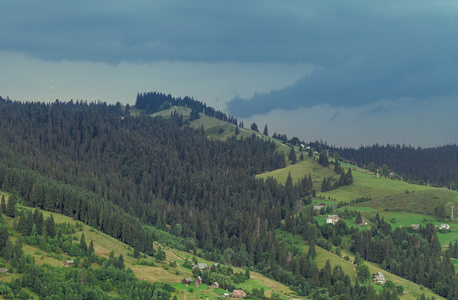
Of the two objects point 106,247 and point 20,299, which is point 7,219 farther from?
point 20,299

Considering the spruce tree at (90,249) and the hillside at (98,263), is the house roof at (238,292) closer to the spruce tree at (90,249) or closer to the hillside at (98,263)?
the hillside at (98,263)

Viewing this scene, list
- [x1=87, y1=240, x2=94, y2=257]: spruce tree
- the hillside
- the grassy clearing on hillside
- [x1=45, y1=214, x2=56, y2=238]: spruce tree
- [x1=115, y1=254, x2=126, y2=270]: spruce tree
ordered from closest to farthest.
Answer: the hillside → the grassy clearing on hillside → [x1=115, y1=254, x2=126, y2=270]: spruce tree → [x1=87, y1=240, x2=94, y2=257]: spruce tree → [x1=45, y1=214, x2=56, y2=238]: spruce tree

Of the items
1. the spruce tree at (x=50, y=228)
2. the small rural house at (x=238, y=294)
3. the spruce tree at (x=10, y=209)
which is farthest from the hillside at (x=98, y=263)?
the small rural house at (x=238, y=294)

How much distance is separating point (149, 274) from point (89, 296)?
31088mm

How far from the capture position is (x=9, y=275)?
5906 inches

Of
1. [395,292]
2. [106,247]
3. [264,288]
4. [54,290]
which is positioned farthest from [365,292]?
[54,290]

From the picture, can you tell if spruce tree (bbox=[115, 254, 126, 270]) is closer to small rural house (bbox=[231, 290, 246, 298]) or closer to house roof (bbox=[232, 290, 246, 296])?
small rural house (bbox=[231, 290, 246, 298])

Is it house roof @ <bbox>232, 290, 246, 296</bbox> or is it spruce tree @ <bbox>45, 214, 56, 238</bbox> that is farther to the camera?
spruce tree @ <bbox>45, 214, 56, 238</bbox>

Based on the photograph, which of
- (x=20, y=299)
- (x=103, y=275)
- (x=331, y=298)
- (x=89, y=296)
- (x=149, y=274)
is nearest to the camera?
(x=20, y=299)

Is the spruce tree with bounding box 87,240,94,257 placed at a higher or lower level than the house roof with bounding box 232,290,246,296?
higher

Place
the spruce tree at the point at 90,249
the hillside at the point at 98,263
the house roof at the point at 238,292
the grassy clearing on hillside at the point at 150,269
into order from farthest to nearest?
the spruce tree at the point at 90,249, the house roof at the point at 238,292, the grassy clearing on hillside at the point at 150,269, the hillside at the point at 98,263

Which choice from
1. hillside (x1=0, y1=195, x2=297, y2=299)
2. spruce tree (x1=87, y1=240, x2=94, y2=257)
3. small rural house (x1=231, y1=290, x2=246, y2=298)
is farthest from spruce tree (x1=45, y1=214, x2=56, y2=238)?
small rural house (x1=231, y1=290, x2=246, y2=298)

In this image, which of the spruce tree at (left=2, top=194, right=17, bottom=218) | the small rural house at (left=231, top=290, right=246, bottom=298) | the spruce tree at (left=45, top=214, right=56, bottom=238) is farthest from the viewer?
the spruce tree at (left=2, top=194, right=17, bottom=218)

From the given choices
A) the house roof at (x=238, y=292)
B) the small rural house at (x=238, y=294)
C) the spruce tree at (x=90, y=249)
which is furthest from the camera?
the spruce tree at (x=90, y=249)
